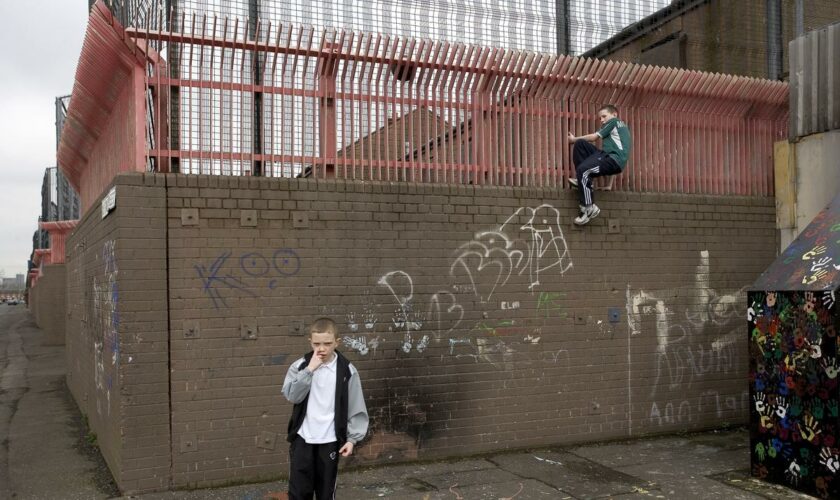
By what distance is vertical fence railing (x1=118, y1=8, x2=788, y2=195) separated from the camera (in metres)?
6.41

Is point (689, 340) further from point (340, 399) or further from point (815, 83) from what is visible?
point (340, 399)

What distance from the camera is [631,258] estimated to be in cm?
777

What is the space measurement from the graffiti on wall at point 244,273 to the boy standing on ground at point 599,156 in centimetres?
296

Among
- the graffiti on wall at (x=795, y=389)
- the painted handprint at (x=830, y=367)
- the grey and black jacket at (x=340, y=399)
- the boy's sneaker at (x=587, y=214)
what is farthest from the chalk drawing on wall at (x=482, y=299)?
the painted handprint at (x=830, y=367)

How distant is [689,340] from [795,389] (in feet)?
7.01

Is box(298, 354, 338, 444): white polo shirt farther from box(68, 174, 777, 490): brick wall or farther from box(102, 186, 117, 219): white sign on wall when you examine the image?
box(102, 186, 117, 219): white sign on wall

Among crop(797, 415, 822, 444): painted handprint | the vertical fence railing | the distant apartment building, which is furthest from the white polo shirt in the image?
the distant apartment building

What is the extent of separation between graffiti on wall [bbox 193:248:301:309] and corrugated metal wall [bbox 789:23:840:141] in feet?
19.4

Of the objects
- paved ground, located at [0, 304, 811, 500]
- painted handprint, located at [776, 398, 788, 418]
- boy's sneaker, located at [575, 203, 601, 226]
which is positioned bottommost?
paved ground, located at [0, 304, 811, 500]

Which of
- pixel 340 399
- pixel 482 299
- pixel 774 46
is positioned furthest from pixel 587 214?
pixel 774 46

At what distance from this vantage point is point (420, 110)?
7.20 m

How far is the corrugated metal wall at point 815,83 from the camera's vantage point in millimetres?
8008

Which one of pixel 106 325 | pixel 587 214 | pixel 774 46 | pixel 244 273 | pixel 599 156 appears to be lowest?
pixel 106 325

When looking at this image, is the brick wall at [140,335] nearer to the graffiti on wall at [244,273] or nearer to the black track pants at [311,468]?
the graffiti on wall at [244,273]
